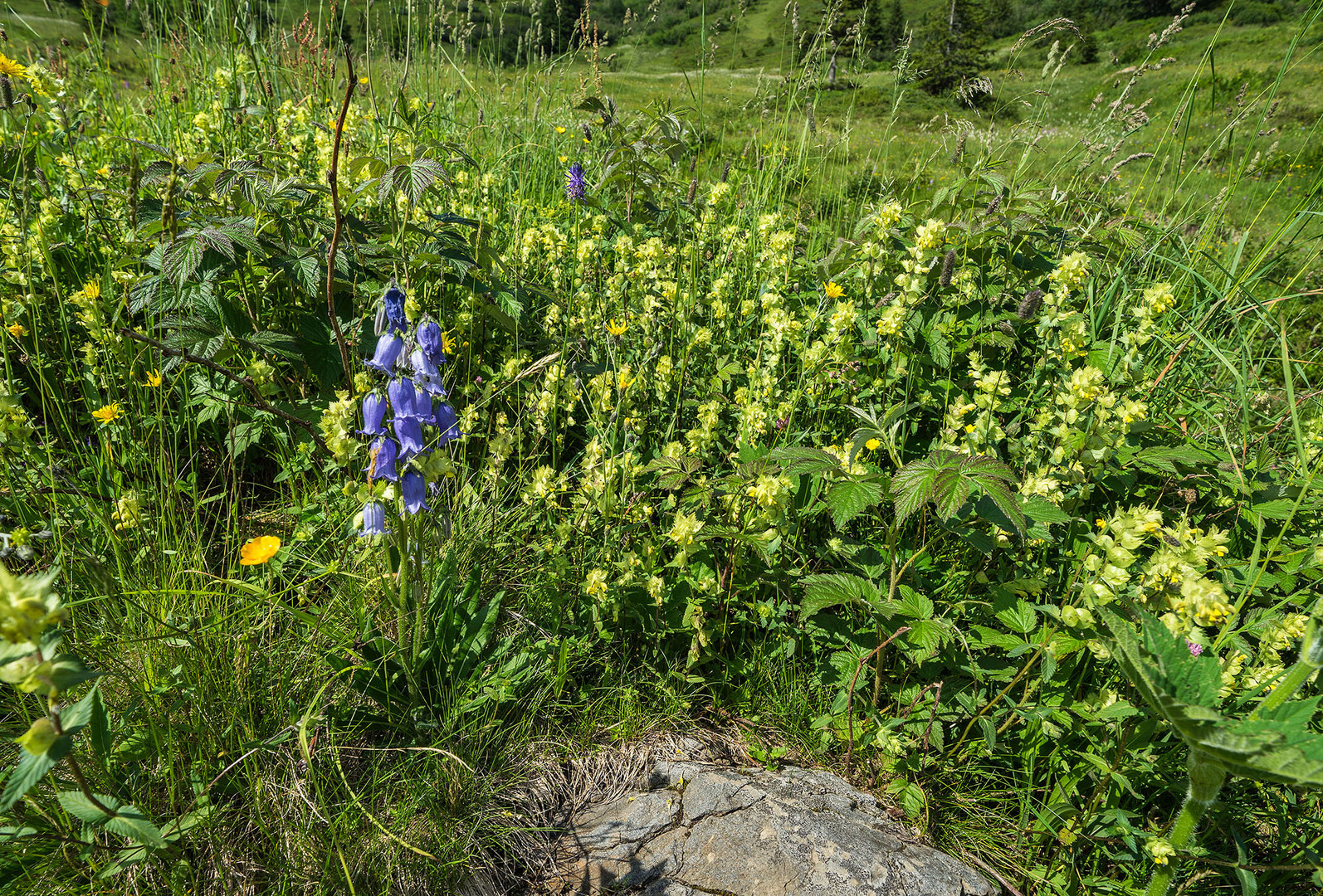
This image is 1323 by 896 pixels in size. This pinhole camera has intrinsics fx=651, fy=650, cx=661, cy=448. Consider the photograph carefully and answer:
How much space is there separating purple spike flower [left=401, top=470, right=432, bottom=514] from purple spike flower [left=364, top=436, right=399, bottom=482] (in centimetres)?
3

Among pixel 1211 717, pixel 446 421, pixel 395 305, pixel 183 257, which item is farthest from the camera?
pixel 183 257

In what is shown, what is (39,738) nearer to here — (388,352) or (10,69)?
(388,352)

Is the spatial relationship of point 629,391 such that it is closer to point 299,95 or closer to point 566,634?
A: point 566,634

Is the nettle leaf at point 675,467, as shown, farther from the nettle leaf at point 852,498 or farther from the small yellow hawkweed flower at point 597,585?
the nettle leaf at point 852,498

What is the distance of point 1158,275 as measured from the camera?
135 inches

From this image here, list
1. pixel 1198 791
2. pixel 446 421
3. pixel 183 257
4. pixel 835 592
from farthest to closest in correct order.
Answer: pixel 183 257
pixel 835 592
pixel 446 421
pixel 1198 791

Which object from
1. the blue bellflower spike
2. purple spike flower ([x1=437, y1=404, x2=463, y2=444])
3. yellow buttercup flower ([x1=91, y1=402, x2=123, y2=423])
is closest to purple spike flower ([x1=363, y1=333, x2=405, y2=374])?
the blue bellflower spike

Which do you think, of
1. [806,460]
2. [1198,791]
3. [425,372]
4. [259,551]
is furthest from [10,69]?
[1198,791]

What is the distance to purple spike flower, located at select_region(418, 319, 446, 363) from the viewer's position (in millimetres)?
1349

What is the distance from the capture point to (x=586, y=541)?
2131 millimetres

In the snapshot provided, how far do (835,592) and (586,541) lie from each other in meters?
0.83

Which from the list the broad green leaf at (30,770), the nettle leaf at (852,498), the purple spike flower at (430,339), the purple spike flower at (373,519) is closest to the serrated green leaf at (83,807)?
the broad green leaf at (30,770)

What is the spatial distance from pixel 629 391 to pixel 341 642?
121 cm

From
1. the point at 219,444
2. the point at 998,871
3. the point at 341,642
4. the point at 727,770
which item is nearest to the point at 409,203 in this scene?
the point at 219,444
